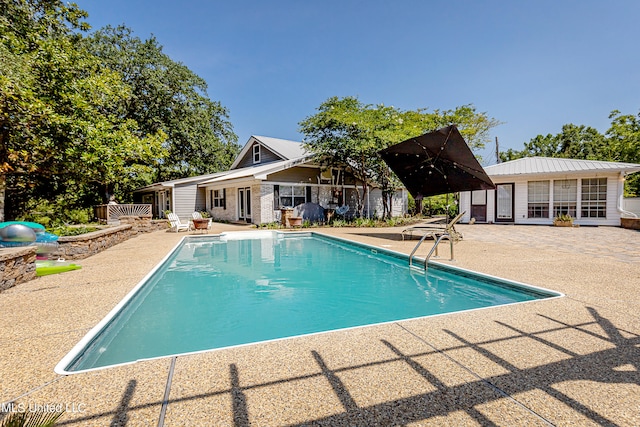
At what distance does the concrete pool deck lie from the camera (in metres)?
1.84

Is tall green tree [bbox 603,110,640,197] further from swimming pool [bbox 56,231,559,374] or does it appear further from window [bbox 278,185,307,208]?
swimming pool [bbox 56,231,559,374]

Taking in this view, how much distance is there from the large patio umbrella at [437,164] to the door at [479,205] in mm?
9295

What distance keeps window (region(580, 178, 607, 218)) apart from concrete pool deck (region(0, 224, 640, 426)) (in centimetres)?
1472

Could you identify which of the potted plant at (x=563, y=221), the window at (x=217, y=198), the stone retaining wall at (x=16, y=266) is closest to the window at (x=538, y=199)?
the potted plant at (x=563, y=221)

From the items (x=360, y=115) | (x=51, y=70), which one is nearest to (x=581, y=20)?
(x=360, y=115)

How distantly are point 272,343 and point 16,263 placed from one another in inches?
188

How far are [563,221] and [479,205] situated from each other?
403 cm

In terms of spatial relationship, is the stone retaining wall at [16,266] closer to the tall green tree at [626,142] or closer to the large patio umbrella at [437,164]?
the large patio umbrella at [437,164]

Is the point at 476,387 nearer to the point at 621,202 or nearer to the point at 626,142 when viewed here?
the point at 621,202

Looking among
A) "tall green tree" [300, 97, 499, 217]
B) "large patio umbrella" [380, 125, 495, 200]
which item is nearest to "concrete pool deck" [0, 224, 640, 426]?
"large patio umbrella" [380, 125, 495, 200]

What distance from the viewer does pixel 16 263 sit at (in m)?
4.93

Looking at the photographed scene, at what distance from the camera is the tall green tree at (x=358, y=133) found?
51.6 ft

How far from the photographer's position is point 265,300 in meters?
5.26

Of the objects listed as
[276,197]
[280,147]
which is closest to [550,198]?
[276,197]
